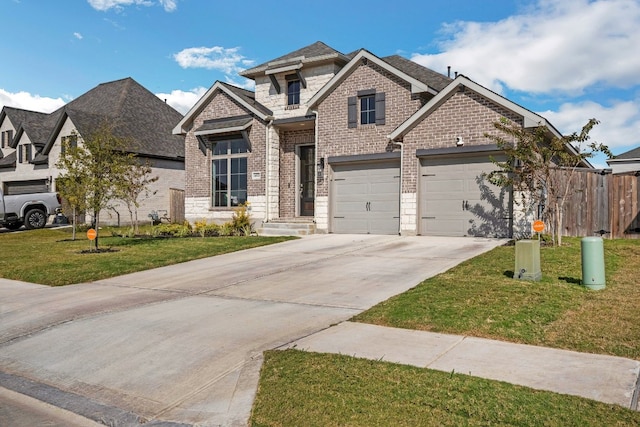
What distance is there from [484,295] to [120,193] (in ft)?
39.8

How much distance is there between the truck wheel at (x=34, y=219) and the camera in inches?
915

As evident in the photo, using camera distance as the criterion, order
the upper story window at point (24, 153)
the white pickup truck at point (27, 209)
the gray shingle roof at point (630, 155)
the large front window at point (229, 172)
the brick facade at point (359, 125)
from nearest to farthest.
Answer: the brick facade at point (359, 125) → the large front window at point (229, 172) → the white pickup truck at point (27, 209) → the upper story window at point (24, 153) → the gray shingle roof at point (630, 155)

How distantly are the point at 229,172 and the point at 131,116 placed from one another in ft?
41.1

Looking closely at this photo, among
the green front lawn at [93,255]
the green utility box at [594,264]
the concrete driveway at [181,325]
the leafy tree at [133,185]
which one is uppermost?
the leafy tree at [133,185]

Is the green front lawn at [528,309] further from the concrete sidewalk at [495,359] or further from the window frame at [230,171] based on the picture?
the window frame at [230,171]

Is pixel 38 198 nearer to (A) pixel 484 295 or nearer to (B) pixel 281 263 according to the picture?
(B) pixel 281 263

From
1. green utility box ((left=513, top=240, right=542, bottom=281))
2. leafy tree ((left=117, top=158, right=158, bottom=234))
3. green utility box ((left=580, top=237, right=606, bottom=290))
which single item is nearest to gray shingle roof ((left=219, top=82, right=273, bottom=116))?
leafy tree ((left=117, top=158, right=158, bottom=234))

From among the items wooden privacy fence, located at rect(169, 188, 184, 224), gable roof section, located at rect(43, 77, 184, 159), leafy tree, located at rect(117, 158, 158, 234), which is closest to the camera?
leafy tree, located at rect(117, 158, 158, 234)

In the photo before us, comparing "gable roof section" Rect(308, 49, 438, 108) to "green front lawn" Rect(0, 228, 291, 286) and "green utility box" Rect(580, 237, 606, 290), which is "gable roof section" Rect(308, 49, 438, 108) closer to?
"green front lawn" Rect(0, 228, 291, 286)

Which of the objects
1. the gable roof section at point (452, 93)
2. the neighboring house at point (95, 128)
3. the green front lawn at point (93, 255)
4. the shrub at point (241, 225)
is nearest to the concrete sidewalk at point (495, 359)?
the green front lawn at point (93, 255)

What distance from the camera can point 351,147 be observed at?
17.8 meters

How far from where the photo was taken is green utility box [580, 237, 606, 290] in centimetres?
816

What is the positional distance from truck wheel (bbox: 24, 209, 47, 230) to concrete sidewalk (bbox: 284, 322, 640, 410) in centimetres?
2144

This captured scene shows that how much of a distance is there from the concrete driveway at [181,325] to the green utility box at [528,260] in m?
1.70
